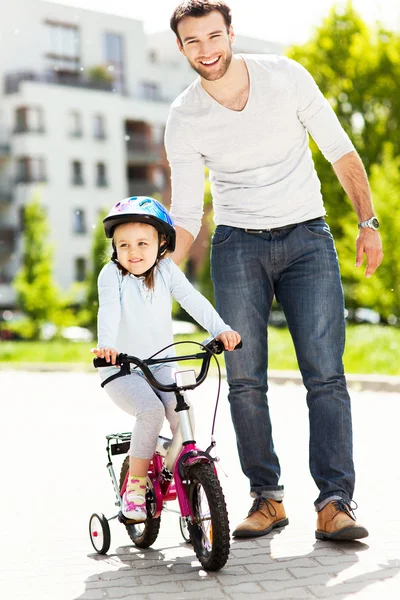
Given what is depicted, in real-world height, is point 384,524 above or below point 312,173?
below

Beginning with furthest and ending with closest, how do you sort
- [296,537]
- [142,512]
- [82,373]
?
1. [82,373]
2. [296,537]
3. [142,512]

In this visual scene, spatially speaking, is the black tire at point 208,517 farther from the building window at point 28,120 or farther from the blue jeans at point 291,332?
the building window at point 28,120

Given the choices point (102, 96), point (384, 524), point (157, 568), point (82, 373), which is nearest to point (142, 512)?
point (157, 568)

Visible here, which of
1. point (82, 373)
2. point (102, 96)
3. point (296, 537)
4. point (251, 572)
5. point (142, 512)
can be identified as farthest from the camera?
point (102, 96)

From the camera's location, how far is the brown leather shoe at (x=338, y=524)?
4.71 m

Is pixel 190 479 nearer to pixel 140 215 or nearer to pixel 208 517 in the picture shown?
pixel 208 517

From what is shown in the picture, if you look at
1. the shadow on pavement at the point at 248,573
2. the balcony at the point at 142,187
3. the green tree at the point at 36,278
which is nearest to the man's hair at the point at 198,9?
the shadow on pavement at the point at 248,573

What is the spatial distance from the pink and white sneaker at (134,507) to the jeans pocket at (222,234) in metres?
1.26

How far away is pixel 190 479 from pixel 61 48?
57.9 metres

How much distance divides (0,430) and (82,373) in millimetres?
9675

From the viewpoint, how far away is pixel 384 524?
5207 millimetres

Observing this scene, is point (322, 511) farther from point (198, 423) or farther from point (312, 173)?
point (198, 423)

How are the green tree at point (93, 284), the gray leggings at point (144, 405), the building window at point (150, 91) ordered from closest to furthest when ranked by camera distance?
the gray leggings at point (144, 405) < the green tree at point (93, 284) < the building window at point (150, 91)

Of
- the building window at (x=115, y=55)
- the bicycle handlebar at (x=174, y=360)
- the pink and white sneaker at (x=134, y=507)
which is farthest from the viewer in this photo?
the building window at (x=115, y=55)
